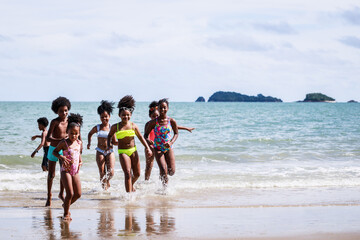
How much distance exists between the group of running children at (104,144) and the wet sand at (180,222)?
1.54 feet

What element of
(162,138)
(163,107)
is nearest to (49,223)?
(162,138)

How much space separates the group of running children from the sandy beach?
0.45m

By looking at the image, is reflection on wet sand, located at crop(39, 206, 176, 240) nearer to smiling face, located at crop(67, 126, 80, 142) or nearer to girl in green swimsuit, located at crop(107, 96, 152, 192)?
girl in green swimsuit, located at crop(107, 96, 152, 192)

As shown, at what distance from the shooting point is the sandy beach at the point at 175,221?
243 inches

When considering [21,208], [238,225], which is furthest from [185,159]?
[238,225]

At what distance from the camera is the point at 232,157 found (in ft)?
57.3

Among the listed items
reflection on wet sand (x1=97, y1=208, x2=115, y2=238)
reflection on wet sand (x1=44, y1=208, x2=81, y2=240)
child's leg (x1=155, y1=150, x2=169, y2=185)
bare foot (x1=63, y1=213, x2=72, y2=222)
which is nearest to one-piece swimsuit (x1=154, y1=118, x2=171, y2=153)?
child's leg (x1=155, y1=150, x2=169, y2=185)

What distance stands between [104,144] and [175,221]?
11.3ft

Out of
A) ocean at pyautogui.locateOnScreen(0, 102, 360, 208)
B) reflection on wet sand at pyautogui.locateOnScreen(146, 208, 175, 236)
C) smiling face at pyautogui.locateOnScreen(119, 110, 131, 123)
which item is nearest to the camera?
reflection on wet sand at pyautogui.locateOnScreen(146, 208, 175, 236)

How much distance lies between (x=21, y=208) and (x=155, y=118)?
3.06m

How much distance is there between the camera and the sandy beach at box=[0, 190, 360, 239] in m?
6.18

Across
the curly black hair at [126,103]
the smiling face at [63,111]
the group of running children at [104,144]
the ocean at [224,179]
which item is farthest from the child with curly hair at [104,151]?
the smiling face at [63,111]

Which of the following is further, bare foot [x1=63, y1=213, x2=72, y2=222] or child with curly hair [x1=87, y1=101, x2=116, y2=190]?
child with curly hair [x1=87, y1=101, x2=116, y2=190]

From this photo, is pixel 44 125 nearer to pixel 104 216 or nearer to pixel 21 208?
pixel 21 208
